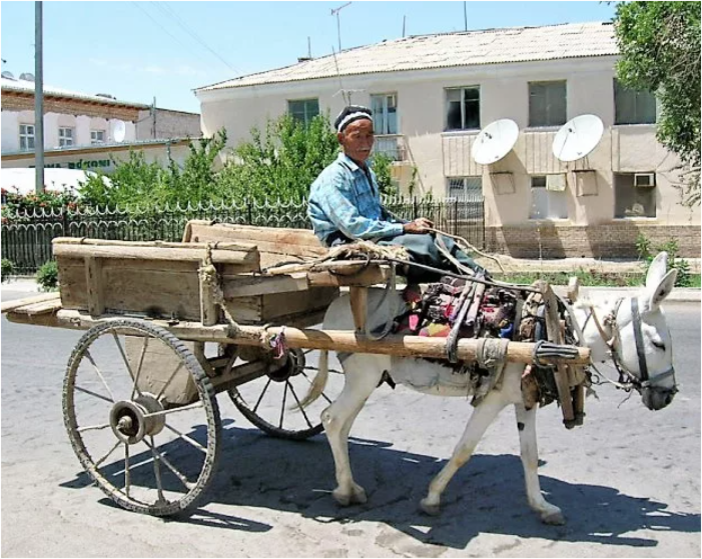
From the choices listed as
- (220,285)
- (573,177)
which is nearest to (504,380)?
(220,285)

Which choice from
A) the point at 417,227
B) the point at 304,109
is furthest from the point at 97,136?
the point at 417,227

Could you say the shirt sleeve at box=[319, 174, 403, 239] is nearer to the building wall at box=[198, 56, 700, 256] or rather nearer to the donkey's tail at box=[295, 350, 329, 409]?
the donkey's tail at box=[295, 350, 329, 409]

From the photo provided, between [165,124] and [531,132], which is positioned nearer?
[531,132]

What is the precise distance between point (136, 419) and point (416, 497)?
1786mm

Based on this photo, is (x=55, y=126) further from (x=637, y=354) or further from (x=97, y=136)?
(x=637, y=354)

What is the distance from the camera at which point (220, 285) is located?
16.8 ft

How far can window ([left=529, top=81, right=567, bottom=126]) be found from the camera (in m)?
25.8

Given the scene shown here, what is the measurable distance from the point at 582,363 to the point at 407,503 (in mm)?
1570

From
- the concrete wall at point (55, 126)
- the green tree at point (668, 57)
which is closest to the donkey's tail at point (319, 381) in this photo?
the green tree at point (668, 57)

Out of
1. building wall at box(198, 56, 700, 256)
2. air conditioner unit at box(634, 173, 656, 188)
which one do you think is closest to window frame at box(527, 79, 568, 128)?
building wall at box(198, 56, 700, 256)

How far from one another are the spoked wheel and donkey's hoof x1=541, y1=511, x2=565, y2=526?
1957 mm

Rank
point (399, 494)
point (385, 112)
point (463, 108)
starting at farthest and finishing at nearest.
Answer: point (385, 112) < point (463, 108) < point (399, 494)

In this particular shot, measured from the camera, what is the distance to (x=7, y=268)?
21719mm

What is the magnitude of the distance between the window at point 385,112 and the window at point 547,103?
435 cm
